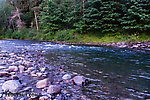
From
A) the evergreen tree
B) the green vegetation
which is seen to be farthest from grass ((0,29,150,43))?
the evergreen tree

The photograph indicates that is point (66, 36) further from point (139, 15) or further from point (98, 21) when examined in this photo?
point (139, 15)

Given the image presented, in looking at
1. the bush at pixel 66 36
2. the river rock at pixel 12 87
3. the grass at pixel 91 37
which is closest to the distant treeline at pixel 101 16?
the grass at pixel 91 37

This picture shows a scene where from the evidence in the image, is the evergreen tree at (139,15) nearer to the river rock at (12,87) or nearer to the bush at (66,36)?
the bush at (66,36)

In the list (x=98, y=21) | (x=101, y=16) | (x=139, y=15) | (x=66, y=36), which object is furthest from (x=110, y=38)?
(x=66, y=36)

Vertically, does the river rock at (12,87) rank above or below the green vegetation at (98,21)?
below

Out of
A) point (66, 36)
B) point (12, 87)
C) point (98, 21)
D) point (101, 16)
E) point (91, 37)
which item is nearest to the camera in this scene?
point (12, 87)

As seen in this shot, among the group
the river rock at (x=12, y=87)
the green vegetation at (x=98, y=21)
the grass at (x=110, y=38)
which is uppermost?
the green vegetation at (x=98, y=21)

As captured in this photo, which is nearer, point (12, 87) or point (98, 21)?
point (12, 87)

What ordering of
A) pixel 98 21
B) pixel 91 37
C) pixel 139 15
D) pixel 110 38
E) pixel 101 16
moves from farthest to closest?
pixel 91 37 < pixel 101 16 < pixel 110 38 < pixel 98 21 < pixel 139 15

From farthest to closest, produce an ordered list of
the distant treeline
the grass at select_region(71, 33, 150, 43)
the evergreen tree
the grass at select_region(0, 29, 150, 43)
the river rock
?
1. the grass at select_region(0, 29, 150, 43)
2. the grass at select_region(71, 33, 150, 43)
3. the distant treeline
4. the evergreen tree
5. the river rock

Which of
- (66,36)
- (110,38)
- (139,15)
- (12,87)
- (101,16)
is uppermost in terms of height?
(101,16)

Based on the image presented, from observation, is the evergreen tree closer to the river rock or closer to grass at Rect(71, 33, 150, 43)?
grass at Rect(71, 33, 150, 43)

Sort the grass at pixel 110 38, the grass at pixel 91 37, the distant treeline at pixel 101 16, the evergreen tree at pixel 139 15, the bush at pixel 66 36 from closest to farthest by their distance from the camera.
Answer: the evergreen tree at pixel 139 15 < the distant treeline at pixel 101 16 < the grass at pixel 110 38 < the grass at pixel 91 37 < the bush at pixel 66 36

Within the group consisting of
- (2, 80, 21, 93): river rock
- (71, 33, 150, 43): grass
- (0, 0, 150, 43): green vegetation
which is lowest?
(2, 80, 21, 93): river rock
